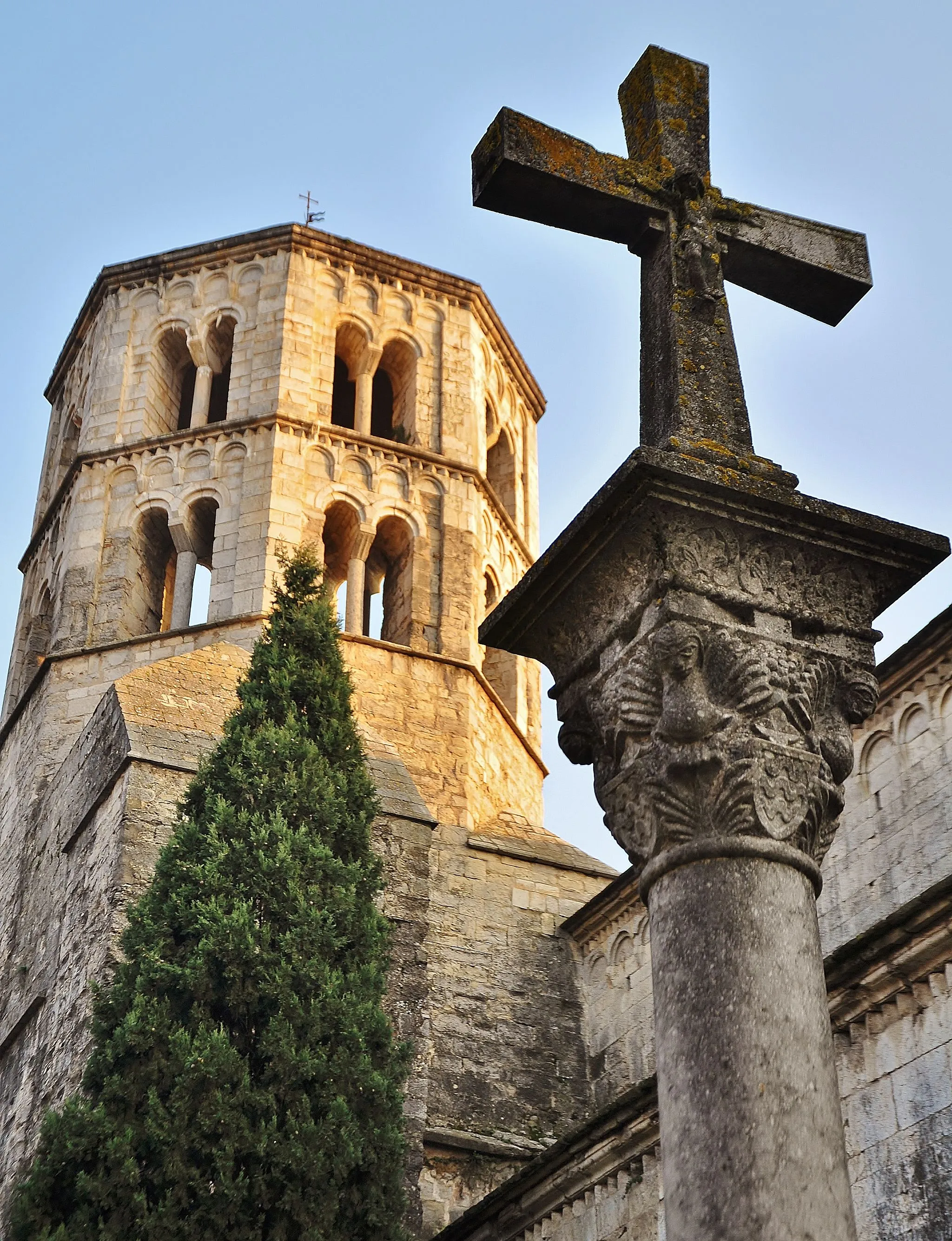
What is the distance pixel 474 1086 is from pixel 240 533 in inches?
289

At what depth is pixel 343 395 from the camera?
70.4 feet

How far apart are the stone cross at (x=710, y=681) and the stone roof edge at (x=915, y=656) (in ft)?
15.2

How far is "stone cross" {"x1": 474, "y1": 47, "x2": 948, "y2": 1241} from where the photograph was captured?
12.8 ft

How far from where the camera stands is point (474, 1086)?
44.5ft

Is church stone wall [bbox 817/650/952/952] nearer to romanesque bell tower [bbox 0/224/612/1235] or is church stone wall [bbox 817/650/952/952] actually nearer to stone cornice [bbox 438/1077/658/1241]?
stone cornice [bbox 438/1077/658/1241]

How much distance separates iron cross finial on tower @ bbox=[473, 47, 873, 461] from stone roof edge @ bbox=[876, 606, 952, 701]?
4.08 m

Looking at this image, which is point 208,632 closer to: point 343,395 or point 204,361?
point 204,361

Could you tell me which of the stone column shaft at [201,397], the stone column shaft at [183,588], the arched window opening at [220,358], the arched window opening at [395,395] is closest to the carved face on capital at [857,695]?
the stone column shaft at [183,588]

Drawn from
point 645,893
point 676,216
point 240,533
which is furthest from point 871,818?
point 240,533

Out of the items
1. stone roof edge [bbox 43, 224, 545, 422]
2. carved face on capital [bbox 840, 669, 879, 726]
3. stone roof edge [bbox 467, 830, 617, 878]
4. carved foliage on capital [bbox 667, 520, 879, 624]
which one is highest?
stone roof edge [bbox 43, 224, 545, 422]

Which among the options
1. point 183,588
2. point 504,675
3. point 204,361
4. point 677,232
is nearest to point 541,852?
point 504,675

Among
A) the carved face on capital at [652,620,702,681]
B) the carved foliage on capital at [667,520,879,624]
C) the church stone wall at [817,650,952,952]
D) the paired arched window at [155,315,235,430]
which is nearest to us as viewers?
the carved face on capital at [652,620,702,681]

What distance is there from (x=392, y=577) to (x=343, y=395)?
10.5 feet

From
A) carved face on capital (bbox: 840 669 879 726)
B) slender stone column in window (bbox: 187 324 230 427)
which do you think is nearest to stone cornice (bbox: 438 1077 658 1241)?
carved face on capital (bbox: 840 669 879 726)
